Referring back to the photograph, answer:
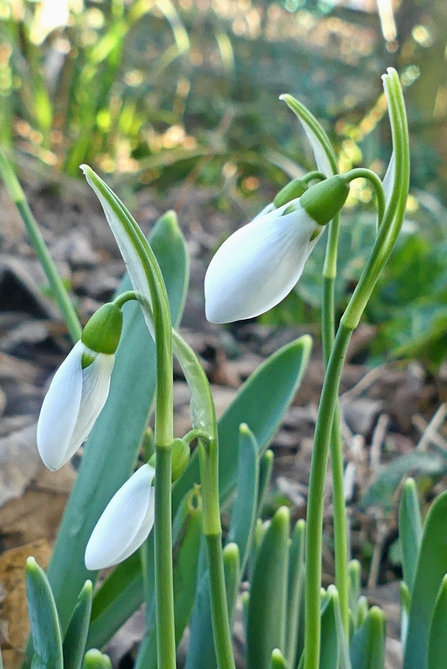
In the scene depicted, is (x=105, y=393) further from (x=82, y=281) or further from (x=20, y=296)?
(x=82, y=281)

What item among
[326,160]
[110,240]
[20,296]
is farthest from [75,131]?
[326,160]

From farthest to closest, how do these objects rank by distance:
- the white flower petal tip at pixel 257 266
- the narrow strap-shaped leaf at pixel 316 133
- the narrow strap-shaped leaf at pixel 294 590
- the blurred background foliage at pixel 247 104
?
the blurred background foliage at pixel 247 104
the narrow strap-shaped leaf at pixel 294 590
the narrow strap-shaped leaf at pixel 316 133
the white flower petal tip at pixel 257 266

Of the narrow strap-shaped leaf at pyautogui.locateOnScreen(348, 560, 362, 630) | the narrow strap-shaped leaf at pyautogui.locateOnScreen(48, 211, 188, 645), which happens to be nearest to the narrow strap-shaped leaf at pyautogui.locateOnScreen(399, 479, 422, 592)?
the narrow strap-shaped leaf at pyautogui.locateOnScreen(348, 560, 362, 630)

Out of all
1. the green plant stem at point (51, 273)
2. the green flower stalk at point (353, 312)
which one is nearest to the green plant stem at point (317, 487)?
the green flower stalk at point (353, 312)

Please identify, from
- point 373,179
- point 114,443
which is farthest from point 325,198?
point 114,443

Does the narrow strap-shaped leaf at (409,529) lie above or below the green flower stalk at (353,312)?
below

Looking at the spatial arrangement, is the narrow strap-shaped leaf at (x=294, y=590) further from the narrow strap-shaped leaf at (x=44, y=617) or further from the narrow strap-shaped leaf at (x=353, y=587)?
the narrow strap-shaped leaf at (x=44, y=617)

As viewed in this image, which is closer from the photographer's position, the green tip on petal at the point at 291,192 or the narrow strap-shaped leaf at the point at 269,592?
the green tip on petal at the point at 291,192

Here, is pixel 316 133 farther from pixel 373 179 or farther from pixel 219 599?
A: pixel 219 599
